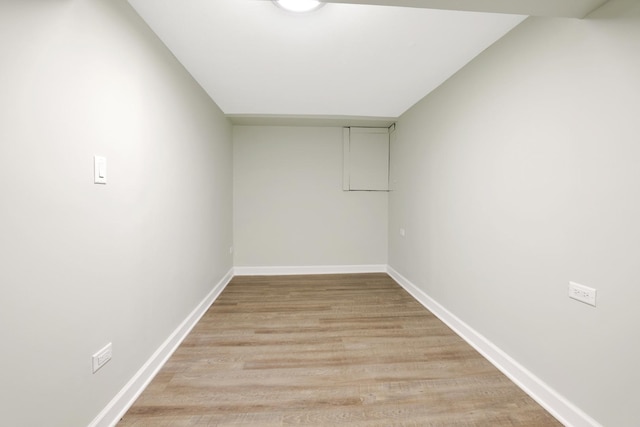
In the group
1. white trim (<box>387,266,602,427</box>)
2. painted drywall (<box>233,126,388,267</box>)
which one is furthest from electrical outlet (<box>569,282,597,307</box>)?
painted drywall (<box>233,126,388,267</box>)

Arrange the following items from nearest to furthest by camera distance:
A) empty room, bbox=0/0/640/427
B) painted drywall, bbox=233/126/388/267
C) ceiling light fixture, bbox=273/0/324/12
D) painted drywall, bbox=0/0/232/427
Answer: painted drywall, bbox=0/0/232/427
empty room, bbox=0/0/640/427
ceiling light fixture, bbox=273/0/324/12
painted drywall, bbox=233/126/388/267

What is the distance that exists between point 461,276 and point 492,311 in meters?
0.45

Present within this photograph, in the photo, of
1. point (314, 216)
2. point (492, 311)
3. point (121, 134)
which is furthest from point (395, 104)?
point (121, 134)

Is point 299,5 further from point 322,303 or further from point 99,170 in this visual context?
point 322,303

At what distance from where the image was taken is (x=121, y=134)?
1630 mm

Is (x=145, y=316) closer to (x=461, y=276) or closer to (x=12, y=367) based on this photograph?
(x=12, y=367)

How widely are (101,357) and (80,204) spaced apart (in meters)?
0.82

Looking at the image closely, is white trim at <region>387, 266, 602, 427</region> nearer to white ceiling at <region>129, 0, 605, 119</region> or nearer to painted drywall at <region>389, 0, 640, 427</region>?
painted drywall at <region>389, 0, 640, 427</region>

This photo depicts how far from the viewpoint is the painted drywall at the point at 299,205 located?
180 inches

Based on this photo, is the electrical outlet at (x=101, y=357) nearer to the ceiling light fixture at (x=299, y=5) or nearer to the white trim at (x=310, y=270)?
the ceiling light fixture at (x=299, y=5)

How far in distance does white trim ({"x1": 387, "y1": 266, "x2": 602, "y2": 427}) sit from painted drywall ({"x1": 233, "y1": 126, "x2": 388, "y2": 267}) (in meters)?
1.98

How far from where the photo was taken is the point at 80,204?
133cm

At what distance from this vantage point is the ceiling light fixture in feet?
5.43

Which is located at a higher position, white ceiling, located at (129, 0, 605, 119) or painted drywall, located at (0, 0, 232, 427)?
white ceiling, located at (129, 0, 605, 119)
